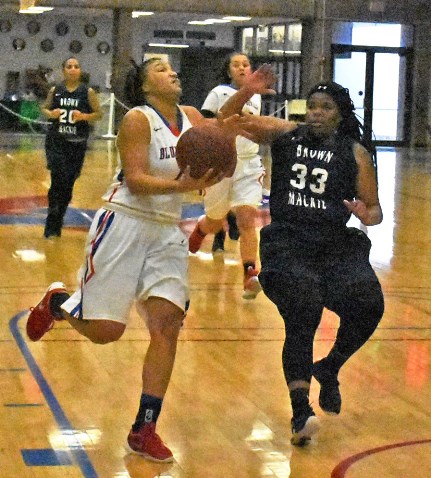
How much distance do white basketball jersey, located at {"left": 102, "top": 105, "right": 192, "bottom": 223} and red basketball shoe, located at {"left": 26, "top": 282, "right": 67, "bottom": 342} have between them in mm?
887

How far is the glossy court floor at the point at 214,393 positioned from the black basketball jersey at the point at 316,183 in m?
0.88

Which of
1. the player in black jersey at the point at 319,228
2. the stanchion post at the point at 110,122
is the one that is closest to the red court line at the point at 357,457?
the player in black jersey at the point at 319,228

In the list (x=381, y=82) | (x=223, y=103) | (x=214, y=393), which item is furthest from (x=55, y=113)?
(x=381, y=82)

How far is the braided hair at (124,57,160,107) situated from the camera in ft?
15.4

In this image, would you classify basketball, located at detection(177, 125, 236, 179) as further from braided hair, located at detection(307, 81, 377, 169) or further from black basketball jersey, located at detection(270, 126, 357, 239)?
braided hair, located at detection(307, 81, 377, 169)

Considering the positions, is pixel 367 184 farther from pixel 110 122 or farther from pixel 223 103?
pixel 110 122

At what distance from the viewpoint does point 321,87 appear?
4.90m

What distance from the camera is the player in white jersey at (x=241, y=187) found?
8.03 metres

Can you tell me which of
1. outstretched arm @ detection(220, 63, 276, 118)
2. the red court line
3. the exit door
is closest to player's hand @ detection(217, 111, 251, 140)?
outstretched arm @ detection(220, 63, 276, 118)

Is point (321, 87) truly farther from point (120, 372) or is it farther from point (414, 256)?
point (414, 256)

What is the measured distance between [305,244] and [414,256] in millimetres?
5420

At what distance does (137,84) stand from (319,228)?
959 mm

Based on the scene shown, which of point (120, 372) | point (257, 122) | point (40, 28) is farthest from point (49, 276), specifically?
point (40, 28)

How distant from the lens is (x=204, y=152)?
435cm
